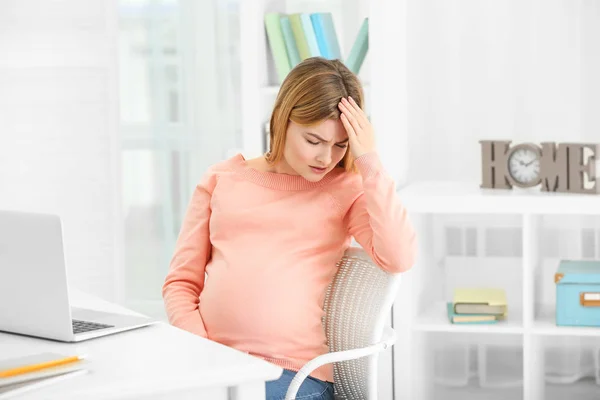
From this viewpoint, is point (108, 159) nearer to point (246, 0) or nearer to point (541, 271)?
point (246, 0)

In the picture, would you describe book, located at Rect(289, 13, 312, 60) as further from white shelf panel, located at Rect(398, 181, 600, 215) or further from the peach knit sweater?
the peach knit sweater

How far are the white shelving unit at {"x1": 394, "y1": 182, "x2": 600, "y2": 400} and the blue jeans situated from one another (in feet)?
3.17

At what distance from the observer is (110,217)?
156 inches

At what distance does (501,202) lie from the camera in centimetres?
292

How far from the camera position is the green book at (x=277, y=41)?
3193 mm

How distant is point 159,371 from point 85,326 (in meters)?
0.38

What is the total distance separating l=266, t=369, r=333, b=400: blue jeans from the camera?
1.98 m

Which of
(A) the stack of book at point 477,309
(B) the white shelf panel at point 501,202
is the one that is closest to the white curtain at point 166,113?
(B) the white shelf panel at point 501,202

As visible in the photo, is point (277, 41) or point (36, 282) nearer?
point (36, 282)

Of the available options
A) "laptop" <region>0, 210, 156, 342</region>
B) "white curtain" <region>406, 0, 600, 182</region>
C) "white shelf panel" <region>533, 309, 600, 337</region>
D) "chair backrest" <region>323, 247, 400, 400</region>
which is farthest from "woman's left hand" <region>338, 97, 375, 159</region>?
"white curtain" <region>406, 0, 600, 182</region>

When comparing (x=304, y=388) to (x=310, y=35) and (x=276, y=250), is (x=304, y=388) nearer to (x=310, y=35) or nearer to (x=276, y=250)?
(x=276, y=250)

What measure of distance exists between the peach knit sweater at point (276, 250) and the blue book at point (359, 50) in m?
0.95

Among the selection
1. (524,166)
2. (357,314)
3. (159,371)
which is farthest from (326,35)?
(159,371)

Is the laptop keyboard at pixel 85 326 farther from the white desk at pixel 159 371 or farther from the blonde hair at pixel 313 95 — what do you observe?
the blonde hair at pixel 313 95
